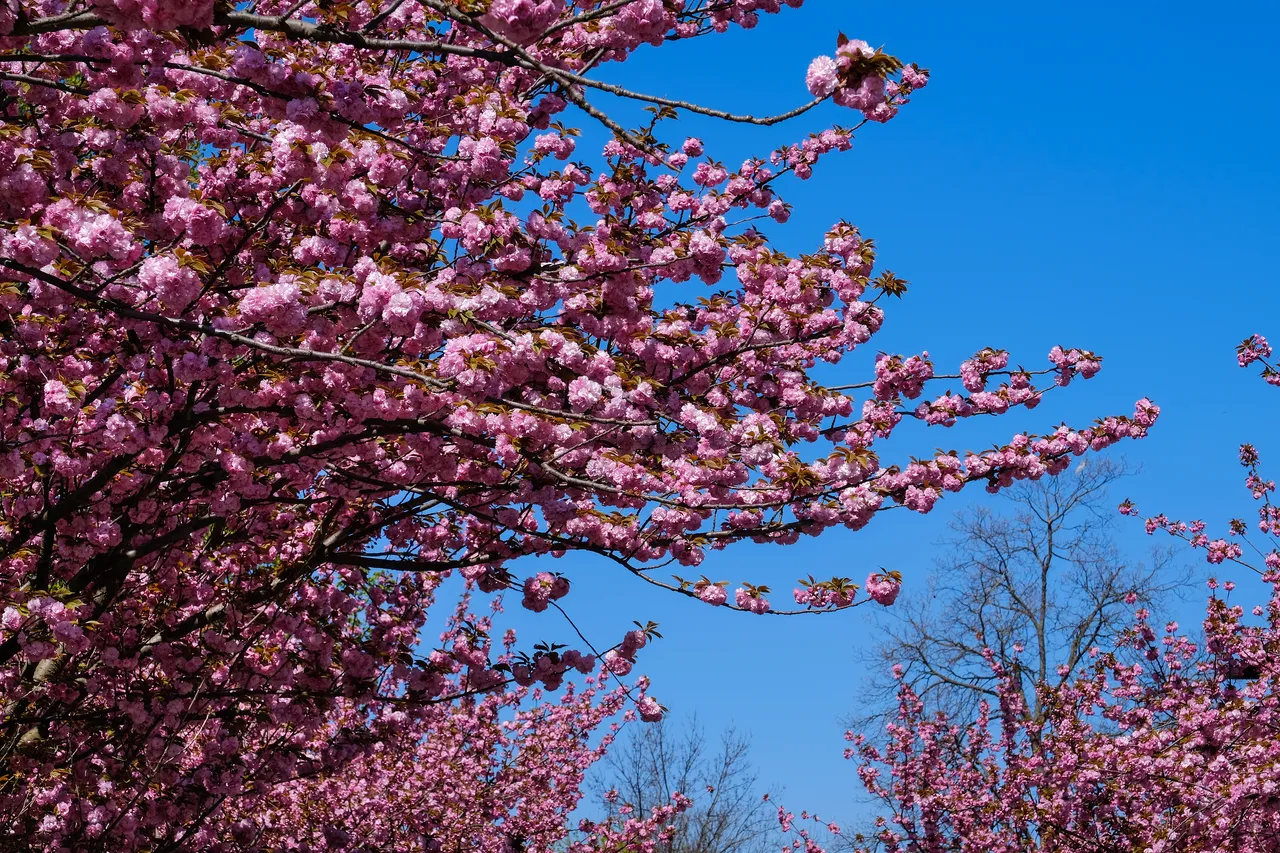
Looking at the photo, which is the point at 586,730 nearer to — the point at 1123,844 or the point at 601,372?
the point at 1123,844

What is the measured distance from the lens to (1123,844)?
12523 mm

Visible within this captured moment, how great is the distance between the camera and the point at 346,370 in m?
5.63

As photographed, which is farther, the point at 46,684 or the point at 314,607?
the point at 314,607

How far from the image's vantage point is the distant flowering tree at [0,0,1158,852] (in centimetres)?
507

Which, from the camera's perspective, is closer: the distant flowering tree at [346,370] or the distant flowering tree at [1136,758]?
the distant flowering tree at [346,370]

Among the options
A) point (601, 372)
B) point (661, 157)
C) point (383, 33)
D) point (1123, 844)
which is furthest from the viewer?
point (1123, 844)

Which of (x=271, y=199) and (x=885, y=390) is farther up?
(x=885, y=390)

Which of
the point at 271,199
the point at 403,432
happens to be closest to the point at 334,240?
the point at 271,199

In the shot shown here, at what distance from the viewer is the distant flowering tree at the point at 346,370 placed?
16.6 feet

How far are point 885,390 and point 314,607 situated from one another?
4.21 meters

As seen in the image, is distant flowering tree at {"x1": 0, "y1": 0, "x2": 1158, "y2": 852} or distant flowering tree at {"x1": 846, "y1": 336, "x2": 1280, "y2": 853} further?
distant flowering tree at {"x1": 846, "y1": 336, "x2": 1280, "y2": 853}

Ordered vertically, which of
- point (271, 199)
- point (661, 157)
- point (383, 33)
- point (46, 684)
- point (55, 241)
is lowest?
point (46, 684)

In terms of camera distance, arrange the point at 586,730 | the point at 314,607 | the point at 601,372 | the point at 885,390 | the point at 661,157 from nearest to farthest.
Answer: the point at 661,157 → the point at 601,372 → the point at 885,390 → the point at 314,607 → the point at 586,730

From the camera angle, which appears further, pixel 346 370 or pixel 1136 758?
pixel 1136 758
